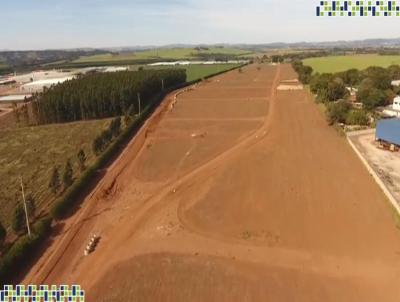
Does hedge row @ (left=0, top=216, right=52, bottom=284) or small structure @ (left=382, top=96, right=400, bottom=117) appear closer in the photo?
hedge row @ (left=0, top=216, right=52, bottom=284)

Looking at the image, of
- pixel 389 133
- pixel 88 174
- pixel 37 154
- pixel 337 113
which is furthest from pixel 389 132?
pixel 37 154

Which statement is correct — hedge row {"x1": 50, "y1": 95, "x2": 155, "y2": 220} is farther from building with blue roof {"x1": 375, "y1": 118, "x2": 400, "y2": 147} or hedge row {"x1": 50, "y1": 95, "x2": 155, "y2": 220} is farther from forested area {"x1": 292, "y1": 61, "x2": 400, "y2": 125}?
building with blue roof {"x1": 375, "y1": 118, "x2": 400, "y2": 147}

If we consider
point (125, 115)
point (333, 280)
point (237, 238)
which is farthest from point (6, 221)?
point (125, 115)

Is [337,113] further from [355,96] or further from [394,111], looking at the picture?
[355,96]

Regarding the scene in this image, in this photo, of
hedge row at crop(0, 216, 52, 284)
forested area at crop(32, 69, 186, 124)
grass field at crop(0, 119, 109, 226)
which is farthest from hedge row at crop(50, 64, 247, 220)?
forested area at crop(32, 69, 186, 124)

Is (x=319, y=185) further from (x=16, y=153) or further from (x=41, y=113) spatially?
(x=41, y=113)

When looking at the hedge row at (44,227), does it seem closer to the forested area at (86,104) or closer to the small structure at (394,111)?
the forested area at (86,104)
